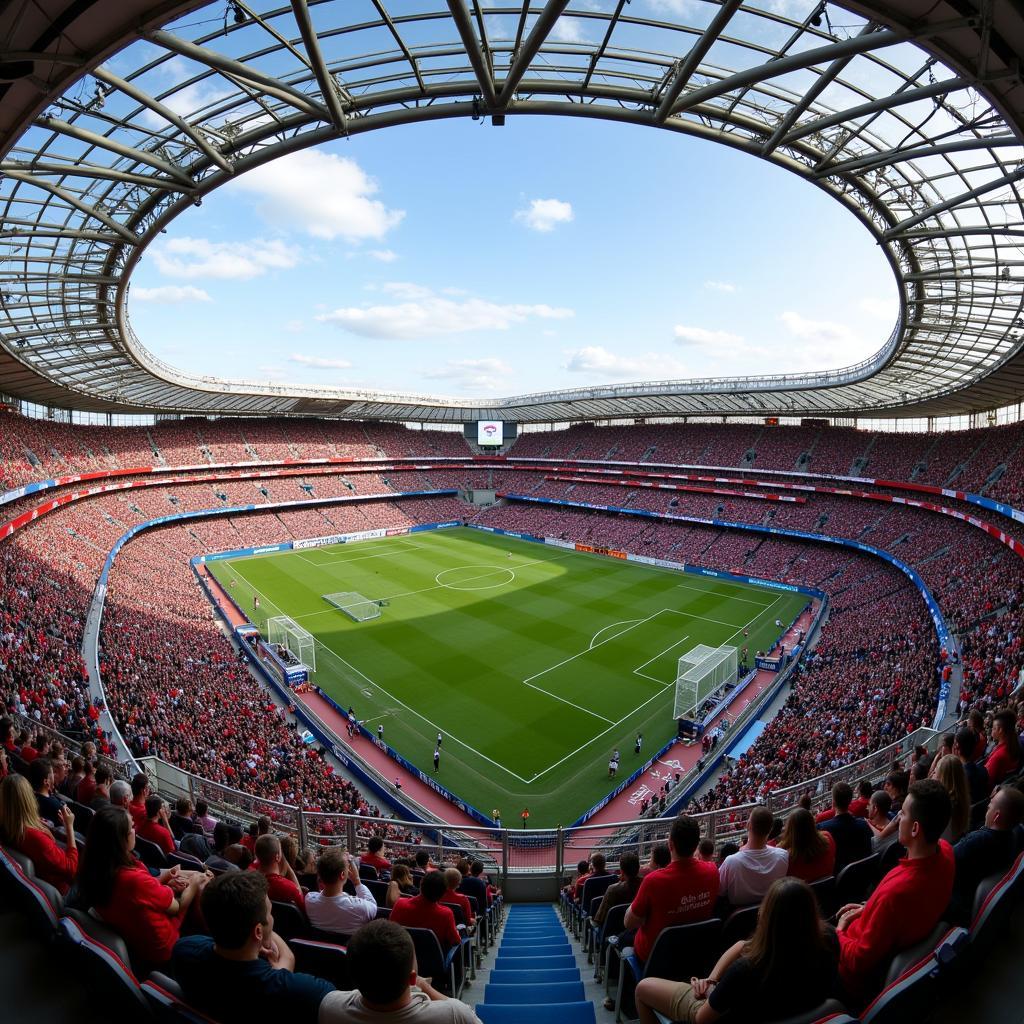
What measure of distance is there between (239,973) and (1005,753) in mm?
7356

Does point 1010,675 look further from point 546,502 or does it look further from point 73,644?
point 546,502

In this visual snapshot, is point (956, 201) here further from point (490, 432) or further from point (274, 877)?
point (490, 432)

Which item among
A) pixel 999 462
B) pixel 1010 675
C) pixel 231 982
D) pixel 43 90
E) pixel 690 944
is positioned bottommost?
pixel 1010 675

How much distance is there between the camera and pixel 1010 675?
14438 millimetres

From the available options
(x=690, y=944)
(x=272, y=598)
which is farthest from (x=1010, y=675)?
(x=272, y=598)

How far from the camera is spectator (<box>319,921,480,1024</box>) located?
7.69ft

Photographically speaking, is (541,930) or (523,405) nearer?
(541,930)

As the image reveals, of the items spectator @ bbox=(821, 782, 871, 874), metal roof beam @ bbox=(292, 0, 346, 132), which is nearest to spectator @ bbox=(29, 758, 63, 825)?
spectator @ bbox=(821, 782, 871, 874)

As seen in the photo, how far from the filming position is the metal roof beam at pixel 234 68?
8.73 meters

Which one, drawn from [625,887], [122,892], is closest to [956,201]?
[625,887]

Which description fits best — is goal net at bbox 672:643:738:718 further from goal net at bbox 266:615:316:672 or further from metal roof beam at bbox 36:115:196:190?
metal roof beam at bbox 36:115:196:190

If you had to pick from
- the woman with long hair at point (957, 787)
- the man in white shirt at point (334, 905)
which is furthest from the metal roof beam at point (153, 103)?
the woman with long hair at point (957, 787)

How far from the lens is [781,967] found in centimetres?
261

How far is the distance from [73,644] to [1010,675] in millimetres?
29003
